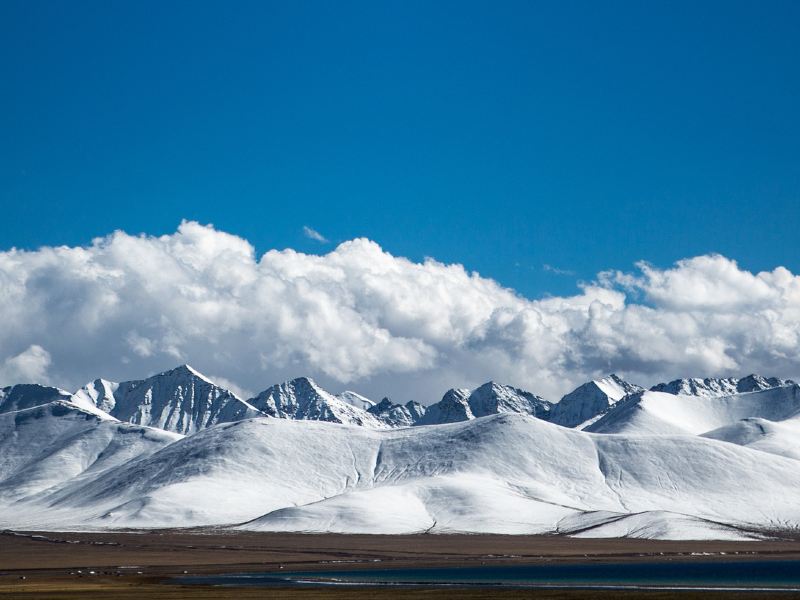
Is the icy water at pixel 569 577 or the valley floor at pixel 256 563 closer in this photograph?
the valley floor at pixel 256 563

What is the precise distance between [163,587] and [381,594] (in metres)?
25.0

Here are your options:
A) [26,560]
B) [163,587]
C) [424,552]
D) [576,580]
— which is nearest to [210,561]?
[26,560]

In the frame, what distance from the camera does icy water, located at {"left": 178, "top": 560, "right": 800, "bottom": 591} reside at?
109812mm

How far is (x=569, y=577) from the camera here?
122m

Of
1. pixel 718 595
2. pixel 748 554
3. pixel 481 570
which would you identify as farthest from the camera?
pixel 748 554

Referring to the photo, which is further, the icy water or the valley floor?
the icy water

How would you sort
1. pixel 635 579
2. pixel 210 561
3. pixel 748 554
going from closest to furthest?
1. pixel 635 579
2. pixel 210 561
3. pixel 748 554

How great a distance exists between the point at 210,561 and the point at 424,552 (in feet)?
135

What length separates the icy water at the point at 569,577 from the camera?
10981cm

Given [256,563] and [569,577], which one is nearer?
[569,577]

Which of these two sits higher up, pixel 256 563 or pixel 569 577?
pixel 256 563

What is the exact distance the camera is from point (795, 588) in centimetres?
10106

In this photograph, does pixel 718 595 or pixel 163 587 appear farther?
pixel 163 587

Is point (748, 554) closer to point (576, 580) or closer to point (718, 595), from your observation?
point (576, 580)
